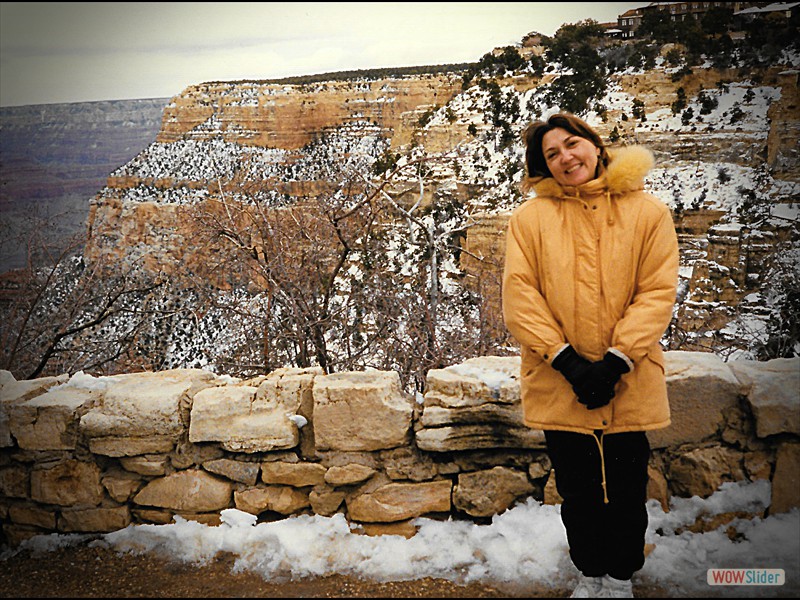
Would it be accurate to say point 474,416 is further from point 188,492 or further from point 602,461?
point 188,492

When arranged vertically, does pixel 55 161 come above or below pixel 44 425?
above

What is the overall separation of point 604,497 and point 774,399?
1.04m

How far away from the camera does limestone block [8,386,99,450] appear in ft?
10.5

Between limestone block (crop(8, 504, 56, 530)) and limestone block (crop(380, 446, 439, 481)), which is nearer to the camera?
limestone block (crop(380, 446, 439, 481))

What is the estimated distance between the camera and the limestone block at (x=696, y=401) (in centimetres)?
293

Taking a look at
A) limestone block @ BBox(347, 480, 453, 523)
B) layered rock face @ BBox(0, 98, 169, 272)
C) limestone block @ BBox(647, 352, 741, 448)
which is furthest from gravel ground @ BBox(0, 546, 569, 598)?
layered rock face @ BBox(0, 98, 169, 272)

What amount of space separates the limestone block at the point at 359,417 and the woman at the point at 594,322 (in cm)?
83

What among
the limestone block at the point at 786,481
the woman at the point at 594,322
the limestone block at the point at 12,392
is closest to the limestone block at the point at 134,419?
the limestone block at the point at 12,392

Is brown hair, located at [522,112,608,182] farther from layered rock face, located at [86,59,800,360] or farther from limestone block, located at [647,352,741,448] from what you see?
layered rock face, located at [86,59,800,360]

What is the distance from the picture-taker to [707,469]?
296 cm

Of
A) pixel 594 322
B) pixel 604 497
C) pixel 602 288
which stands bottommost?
pixel 604 497

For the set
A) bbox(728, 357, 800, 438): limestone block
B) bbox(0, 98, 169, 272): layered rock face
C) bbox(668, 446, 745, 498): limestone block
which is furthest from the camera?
bbox(0, 98, 169, 272): layered rock face

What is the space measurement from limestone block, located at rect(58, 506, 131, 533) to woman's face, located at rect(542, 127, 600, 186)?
259 cm

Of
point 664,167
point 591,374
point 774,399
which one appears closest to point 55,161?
point 591,374
